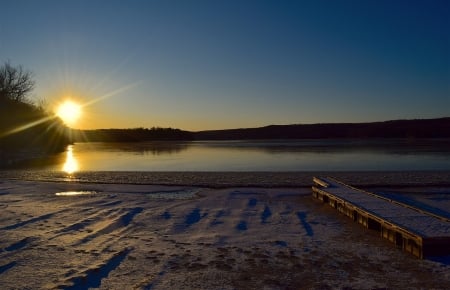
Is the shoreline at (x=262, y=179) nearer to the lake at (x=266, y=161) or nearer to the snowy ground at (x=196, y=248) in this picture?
the lake at (x=266, y=161)

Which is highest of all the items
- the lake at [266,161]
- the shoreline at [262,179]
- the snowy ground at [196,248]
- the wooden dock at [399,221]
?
the lake at [266,161]

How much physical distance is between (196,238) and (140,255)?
Answer: 154cm

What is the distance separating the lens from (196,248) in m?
8.05

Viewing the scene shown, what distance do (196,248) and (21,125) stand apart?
51.4 m

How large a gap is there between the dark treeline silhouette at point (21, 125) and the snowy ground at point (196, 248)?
36.5 metres

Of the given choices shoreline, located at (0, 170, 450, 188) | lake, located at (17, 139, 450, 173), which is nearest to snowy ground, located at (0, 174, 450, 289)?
shoreline, located at (0, 170, 450, 188)

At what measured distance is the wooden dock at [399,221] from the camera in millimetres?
7223

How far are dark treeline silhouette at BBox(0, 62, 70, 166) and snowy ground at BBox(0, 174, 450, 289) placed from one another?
3649 centimetres

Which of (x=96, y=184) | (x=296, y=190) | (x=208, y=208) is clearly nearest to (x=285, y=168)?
(x=296, y=190)

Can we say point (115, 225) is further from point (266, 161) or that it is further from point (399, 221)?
point (266, 161)

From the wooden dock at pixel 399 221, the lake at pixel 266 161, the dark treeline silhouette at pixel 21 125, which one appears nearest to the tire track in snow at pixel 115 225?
the wooden dock at pixel 399 221

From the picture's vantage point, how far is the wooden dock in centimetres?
722

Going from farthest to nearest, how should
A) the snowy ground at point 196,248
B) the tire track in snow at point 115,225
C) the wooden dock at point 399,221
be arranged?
1. the tire track in snow at point 115,225
2. the wooden dock at point 399,221
3. the snowy ground at point 196,248

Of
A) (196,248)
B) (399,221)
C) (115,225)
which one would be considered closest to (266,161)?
Answer: (115,225)
